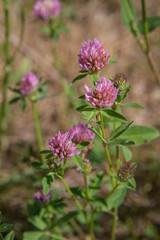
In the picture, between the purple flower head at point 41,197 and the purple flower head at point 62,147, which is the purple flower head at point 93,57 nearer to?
the purple flower head at point 62,147

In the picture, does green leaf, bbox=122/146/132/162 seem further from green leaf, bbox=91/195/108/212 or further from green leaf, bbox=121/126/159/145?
green leaf, bbox=91/195/108/212

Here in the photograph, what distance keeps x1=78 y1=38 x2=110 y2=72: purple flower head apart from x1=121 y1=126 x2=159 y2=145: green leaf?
0.42 m

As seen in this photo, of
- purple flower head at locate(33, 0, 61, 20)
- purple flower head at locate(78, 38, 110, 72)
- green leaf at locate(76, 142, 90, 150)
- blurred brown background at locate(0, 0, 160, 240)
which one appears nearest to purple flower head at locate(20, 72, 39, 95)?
blurred brown background at locate(0, 0, 160, 240)

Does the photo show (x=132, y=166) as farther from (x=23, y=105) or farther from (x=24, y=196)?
(x=24, y=196)

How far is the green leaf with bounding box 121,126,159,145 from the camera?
5.28 ft

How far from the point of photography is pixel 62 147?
134cm

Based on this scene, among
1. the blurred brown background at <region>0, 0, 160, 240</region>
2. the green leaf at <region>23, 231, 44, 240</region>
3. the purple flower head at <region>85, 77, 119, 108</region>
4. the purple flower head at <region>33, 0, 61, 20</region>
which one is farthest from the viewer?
the purple flower head at <region>33, 0, 61, 20</region>

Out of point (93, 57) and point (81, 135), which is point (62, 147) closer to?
point (81, 135)

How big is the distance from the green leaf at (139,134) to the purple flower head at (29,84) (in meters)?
0.87

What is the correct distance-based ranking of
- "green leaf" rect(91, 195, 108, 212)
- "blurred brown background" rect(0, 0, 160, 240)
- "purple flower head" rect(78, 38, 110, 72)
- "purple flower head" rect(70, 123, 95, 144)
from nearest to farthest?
"purple flower head" rect(78, 38, 110, 72) < "purple flower head" rect(70, 123, 95, 144) < "green leaf" rect(91, 195, 108, 212) < "blurred brown background" rect(0, 0, 160, 240)

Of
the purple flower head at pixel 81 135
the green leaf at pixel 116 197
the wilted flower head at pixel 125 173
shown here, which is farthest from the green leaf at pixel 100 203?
the purple flower head at pixel 81 135

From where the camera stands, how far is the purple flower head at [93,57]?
1424 mm

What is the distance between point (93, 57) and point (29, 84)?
0.90 m

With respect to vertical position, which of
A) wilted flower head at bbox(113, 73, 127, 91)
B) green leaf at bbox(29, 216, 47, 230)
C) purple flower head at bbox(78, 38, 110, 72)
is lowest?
green leaf at bbox(29, 216, 47, 230)
